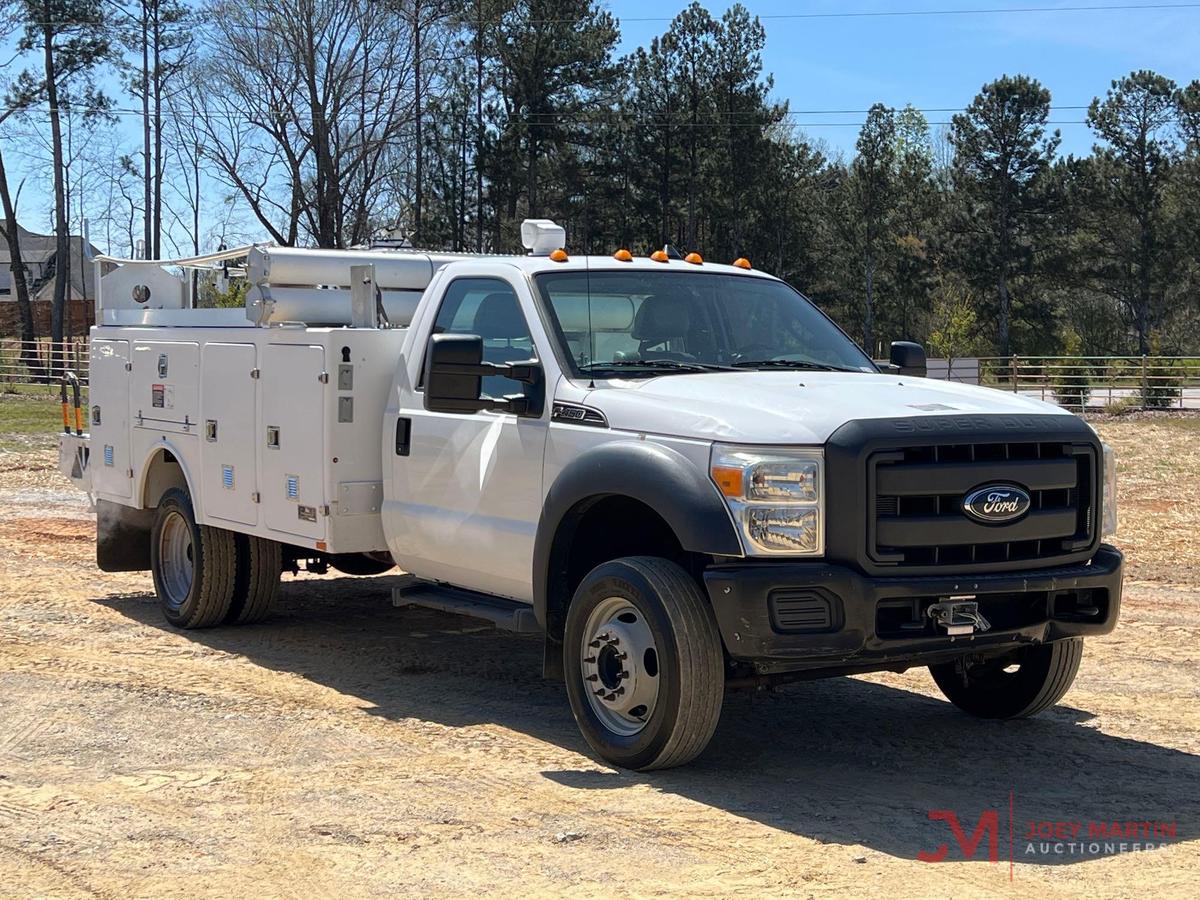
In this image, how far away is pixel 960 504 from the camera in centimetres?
558

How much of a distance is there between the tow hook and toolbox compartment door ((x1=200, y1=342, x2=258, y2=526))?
421 cm

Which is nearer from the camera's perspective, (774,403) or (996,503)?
(996,503)

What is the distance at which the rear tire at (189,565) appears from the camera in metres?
8.95

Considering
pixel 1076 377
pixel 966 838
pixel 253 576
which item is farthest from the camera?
pixel 1076 377

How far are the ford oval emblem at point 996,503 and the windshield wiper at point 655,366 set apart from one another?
1446mm

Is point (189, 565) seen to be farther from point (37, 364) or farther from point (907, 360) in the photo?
point (37, 364)

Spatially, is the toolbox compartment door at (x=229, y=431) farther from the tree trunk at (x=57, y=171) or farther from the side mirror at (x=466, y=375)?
the tree trunk at (x=57, y=171)

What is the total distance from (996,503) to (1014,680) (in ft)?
5.30

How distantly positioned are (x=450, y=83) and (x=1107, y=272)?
1149 inches

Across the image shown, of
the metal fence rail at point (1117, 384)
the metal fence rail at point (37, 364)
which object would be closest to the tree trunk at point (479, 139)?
the metal fence rail at point (37, 364)

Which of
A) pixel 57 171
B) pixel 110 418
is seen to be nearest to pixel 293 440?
pixel 110 418

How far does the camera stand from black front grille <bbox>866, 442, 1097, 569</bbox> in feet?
A: 17.9

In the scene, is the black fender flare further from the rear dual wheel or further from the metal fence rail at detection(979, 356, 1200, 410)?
the metal fence rail at detection(979, 356, 1200, 410)

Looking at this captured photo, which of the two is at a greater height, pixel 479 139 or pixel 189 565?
pixel 479 139
